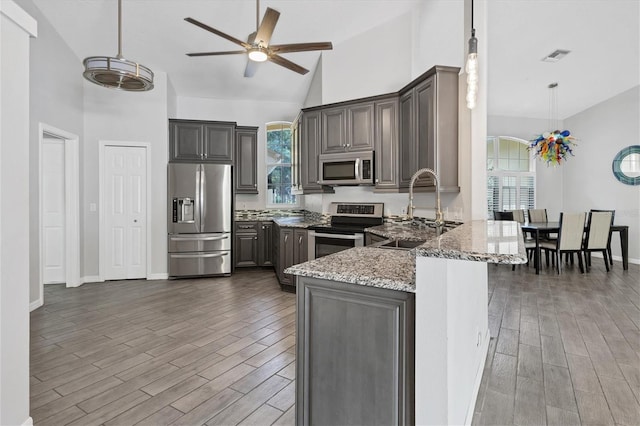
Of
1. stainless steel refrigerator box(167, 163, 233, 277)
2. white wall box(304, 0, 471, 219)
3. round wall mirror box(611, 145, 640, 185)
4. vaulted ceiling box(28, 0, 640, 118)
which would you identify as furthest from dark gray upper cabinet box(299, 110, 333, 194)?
round wall mirror box(611, 145, 640, 185)

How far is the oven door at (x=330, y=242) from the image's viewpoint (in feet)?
12.7

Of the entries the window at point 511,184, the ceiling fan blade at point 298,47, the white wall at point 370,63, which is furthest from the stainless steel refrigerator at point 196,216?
the window at point 511,184

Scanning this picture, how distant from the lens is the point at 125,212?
5125mm

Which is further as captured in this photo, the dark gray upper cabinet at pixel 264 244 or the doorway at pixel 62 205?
the dark gray upper cabinet at pixel 264 244

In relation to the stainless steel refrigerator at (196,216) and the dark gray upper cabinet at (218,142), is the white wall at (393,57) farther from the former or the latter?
the dark gray upper cabinet at (218,142)

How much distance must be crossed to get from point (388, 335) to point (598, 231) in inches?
233

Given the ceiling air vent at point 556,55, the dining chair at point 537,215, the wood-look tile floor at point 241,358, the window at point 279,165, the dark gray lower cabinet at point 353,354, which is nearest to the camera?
the dark gray lower cabinet at point 353,354

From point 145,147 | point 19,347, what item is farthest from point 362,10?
point 19,347

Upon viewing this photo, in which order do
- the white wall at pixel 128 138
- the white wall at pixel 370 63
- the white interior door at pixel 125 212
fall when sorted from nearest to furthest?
the white wall at pixel 370 63 → the white wall at pixel 128 138 → the white interior door at pixel 125 212

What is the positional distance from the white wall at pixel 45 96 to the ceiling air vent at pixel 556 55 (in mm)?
7170

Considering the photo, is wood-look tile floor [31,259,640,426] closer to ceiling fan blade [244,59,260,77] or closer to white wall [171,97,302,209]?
white wall [171,97,302,209]

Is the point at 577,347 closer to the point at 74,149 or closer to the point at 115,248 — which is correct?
the point at 115,248

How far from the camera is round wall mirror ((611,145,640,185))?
6238mm

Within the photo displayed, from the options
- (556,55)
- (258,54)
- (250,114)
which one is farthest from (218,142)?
(556,55)
